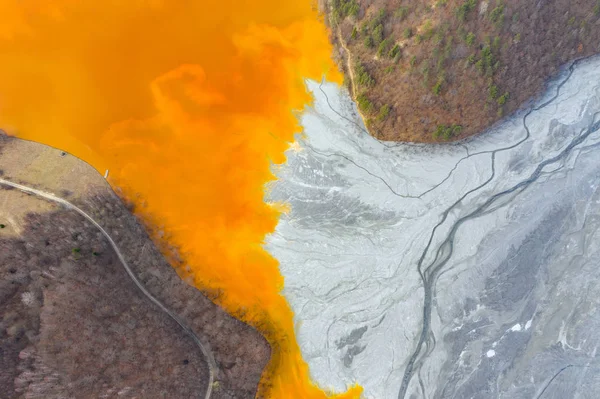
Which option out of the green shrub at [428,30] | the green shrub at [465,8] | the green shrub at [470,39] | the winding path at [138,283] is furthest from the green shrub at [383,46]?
the winding path at [138,283]

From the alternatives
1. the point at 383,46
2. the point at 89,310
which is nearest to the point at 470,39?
the point at 383,46

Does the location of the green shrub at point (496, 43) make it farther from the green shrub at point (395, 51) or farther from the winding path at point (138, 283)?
the winding path at point (138, 283)

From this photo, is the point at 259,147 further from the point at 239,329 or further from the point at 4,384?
the point at 4,384

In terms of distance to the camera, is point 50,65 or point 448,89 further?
point 50,65

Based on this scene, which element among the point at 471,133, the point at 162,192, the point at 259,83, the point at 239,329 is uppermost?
the point at 259,83

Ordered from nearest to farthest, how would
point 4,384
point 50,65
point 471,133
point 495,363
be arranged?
point 4,384, point 495,363, point 471,133, point 50,65

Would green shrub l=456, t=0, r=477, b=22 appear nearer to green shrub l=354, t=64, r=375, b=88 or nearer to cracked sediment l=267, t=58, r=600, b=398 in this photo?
green shrub l=354, t=64, r=375, b=88

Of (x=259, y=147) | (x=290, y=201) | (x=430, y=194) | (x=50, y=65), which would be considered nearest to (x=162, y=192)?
(x=259, y=147)
